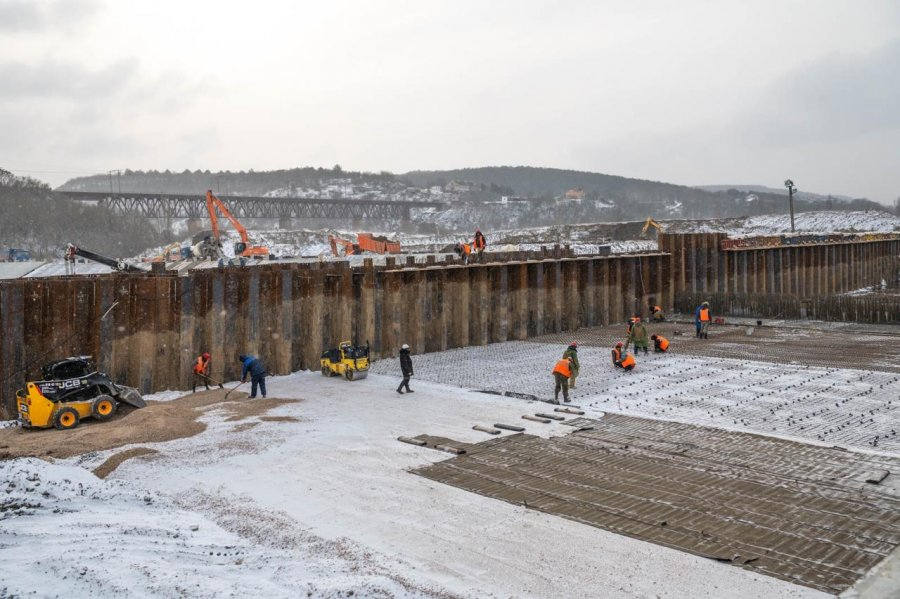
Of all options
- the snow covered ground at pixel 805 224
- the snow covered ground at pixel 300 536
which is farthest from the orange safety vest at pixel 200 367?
the snow covered ground at pixel 805 224

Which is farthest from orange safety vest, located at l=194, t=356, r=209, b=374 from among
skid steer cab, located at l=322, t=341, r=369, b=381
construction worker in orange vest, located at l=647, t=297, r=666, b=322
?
construction worker in orange vest, located at l=647, t=297, r=666, b=322

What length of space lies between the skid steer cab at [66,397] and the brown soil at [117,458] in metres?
2.55

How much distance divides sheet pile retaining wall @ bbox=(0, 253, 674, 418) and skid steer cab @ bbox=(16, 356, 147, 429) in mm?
1677

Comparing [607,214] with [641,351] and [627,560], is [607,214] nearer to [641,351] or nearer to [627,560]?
[641,351]

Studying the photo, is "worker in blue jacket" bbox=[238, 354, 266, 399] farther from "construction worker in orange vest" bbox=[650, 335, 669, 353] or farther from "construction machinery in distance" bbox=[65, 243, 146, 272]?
"construction worker in orange vest" bbox=[650, 335, 669, 353]

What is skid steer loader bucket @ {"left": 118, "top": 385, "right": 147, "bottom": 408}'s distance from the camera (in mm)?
14763

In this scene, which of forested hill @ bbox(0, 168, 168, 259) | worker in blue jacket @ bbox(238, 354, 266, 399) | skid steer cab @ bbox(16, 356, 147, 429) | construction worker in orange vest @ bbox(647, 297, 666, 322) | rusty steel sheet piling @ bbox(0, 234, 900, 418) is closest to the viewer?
skid steer cab @ bbox(16, 356, 147, 429)

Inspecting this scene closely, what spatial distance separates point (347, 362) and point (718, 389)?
28.4ft

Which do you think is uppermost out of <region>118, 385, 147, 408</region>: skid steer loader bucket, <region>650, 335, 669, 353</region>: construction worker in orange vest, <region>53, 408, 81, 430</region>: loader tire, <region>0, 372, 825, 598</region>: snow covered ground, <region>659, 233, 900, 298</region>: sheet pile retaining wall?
<region>659, 233, 900, 298</region>: sheet pile retaining wall

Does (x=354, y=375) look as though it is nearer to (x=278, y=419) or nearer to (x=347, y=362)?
(x=347, y=362)

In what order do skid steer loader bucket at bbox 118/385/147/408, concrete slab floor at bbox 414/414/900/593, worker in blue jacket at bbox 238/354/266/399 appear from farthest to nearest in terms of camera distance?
worker in blue jacket at bbox 238/354/266/399 → skid steer loader bucket at bbox 118/385/147/408 → concrete slab floor at bbox 414/414/900/593

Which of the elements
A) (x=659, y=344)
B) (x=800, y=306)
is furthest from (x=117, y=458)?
(x=800, y=306)

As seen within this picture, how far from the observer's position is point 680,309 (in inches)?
1221

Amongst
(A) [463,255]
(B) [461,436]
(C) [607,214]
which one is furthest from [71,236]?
(C) [607,214]
